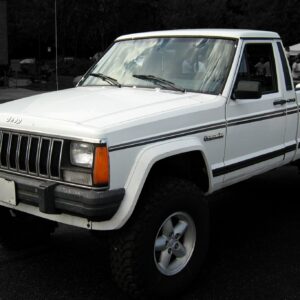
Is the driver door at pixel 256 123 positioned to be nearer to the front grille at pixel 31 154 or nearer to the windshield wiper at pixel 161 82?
the windshield wiper at pixel 161 82

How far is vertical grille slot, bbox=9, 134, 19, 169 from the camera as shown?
12.0ft

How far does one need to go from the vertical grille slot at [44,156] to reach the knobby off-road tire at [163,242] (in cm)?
65

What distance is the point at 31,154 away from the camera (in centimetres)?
355

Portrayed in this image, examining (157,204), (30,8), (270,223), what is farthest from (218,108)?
(30,8)

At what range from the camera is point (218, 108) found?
4070mm

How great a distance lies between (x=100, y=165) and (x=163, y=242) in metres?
0.78

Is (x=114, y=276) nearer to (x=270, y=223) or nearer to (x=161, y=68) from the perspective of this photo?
(x=161, y=68)

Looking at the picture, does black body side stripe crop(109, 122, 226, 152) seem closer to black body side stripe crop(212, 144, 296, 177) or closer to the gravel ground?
black body side stripe crop(212, 144, 296, 177)

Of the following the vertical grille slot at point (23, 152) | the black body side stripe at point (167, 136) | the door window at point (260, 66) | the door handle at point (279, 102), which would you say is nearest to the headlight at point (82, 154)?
the black body side stripe at point (167, 136)

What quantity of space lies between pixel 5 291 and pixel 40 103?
1434 mm

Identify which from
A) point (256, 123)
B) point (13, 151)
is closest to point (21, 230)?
point (13, 151)

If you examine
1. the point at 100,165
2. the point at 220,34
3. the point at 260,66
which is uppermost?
the point at 220,34

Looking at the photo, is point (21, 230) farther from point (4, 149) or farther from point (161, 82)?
point (161, 82)

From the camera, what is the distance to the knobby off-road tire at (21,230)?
4.36m
